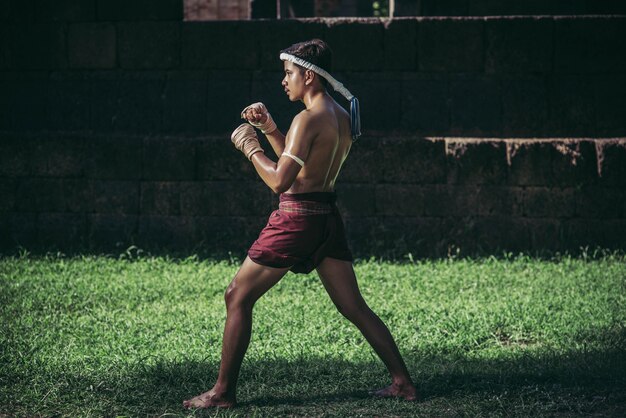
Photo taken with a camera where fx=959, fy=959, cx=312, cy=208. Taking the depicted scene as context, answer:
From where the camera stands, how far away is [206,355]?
20.3 feet

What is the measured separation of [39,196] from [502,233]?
4.54 metres

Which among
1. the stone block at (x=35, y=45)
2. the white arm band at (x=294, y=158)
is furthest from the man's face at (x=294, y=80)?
the stone block at (x=35, y=45)

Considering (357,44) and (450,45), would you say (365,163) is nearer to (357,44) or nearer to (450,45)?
(357,44)

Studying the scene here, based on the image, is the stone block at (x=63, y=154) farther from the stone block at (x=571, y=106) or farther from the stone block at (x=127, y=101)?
the stone block at (x=571, y=106)

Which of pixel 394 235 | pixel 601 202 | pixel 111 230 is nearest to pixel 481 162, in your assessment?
pixel 394 235

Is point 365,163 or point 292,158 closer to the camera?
point 292,158

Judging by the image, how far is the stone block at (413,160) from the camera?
29.9 ft

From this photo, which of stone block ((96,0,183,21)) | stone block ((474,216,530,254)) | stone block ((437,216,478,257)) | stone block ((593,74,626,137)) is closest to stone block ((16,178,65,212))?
stone block ((96,0,183,21))

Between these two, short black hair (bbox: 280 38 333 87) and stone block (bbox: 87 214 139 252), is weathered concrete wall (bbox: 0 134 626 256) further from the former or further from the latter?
short black hair (bbox: 280 38 333 87)

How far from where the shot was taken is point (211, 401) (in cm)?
502

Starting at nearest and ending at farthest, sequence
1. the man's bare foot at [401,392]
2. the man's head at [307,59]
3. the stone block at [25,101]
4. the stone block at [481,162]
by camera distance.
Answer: the man's head at [307,59], the man's bare foot at [401,392], the stone block at [481,162], the stone block at [25,101]

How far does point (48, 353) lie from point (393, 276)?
3284 mm

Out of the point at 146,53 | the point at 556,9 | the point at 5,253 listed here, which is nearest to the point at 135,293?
the point at 5,253

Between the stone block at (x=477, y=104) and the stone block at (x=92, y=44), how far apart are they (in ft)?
11.2
